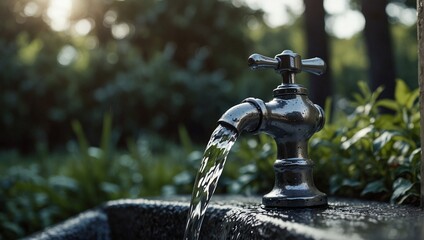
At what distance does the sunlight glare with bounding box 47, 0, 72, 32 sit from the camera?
18163mm

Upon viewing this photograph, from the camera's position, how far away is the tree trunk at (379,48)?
4.43 m

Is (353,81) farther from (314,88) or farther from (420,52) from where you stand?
(420,52)

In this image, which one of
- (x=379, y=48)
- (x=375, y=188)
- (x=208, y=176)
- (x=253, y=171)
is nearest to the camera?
(x=208, y=176)

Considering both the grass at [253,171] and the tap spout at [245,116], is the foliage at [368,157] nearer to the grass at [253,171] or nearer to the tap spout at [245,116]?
the grass at [253,171]

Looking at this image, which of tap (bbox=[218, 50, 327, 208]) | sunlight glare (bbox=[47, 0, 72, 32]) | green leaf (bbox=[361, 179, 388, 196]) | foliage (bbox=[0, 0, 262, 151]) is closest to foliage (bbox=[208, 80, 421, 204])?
green leaf (bbox=[361, 179, 388, 196])

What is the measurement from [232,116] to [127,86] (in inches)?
291

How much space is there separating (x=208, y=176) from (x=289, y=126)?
271 mm

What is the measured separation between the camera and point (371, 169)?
6.81ft

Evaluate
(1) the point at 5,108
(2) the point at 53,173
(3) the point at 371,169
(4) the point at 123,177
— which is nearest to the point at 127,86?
(1) the point at 5,108

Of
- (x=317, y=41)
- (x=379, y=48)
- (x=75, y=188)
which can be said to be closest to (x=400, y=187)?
(x=75, y=188)

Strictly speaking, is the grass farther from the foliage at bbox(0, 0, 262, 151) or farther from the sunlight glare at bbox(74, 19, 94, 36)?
the sunlight glare at bbox(74, 19, 94, 36)

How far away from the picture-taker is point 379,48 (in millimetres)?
4547

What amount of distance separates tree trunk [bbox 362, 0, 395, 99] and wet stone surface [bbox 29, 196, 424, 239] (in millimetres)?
2700

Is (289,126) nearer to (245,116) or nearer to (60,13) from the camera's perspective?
(245,116)
